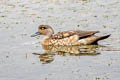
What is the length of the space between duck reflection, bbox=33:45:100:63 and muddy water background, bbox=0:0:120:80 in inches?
8.1

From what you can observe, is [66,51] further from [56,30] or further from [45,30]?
[56,30]

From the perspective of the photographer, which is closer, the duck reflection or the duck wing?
the duck reflection

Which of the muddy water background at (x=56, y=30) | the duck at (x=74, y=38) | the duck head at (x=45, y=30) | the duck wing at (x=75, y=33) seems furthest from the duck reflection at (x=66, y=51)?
the duck head at (x=45, y=30)

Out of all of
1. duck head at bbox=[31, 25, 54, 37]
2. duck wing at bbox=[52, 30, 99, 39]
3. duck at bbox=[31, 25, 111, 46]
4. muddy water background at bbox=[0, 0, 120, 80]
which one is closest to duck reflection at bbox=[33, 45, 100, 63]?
muddy water background at bbox=[0, 0, 120, 80]

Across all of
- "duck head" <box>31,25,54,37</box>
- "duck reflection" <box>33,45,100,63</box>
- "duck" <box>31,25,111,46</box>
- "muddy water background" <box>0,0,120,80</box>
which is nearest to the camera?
"muddy water background" <box>0,0,120,80</box>

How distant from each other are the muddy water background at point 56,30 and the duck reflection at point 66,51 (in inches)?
8.1

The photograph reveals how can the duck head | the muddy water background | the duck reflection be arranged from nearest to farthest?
the muddy water background → the duck reflection → the duck head

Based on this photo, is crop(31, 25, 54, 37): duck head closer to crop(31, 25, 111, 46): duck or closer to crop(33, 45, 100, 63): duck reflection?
crop(31, 25, 111, 46): duck

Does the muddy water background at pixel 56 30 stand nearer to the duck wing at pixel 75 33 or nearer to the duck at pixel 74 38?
the duck at pixel 74 38

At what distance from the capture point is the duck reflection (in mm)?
15509

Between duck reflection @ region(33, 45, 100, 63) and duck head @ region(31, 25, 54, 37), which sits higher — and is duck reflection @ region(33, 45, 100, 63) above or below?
below

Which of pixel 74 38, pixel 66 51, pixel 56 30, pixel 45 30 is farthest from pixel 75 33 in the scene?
pixel 56 30

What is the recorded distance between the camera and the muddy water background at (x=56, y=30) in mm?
13141

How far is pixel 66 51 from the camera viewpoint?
54.6 feet
